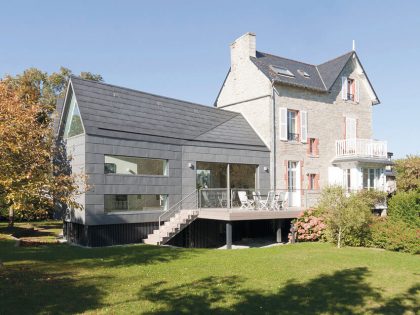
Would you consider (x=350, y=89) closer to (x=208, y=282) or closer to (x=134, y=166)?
(x=134, y=166)

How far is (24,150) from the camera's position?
37.4 ft

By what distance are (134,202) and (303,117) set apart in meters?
12.1

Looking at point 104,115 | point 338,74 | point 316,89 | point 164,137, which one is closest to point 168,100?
point 164,137

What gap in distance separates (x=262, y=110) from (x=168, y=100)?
→ 5.84m

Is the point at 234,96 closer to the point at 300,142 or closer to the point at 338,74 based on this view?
the point at 300,142

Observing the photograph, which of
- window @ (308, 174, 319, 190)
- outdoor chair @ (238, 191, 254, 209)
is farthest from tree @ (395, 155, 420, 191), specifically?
outdoor chair @ (238, 191, 254, 209)

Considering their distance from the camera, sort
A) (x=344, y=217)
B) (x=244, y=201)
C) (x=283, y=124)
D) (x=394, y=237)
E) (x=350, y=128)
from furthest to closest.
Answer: (x=350, y=128)
(x=283, y=124)
(x=244, y=201)
(x=344, y=217)
(x=394, y=237)

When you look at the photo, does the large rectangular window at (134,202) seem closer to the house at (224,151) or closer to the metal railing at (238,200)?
the house at (224,151)

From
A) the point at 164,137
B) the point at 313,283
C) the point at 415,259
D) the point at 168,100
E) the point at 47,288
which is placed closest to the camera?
the point at 47,288

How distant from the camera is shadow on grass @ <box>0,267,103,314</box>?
7.56 meters

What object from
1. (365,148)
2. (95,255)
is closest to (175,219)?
(95,255)

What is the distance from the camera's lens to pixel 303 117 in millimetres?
24938

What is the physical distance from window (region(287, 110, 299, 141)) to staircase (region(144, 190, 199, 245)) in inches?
302

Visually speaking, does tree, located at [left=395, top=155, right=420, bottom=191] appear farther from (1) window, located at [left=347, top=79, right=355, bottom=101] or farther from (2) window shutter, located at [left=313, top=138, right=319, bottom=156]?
(2) window shutter, located at [left=313, top=138, right=319, bottom=156]
